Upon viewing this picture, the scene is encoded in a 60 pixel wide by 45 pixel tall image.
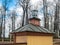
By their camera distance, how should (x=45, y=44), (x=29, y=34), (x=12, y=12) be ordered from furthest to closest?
(x=12, y=12)
(x=45, y=44)
(x=29, y=34)

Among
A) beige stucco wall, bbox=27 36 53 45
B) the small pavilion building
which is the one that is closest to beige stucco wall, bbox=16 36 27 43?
the small pavilion building

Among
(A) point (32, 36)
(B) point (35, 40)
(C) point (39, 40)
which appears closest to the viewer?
(A) point (32, 36)

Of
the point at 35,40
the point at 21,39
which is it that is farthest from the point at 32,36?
the point at 21,39

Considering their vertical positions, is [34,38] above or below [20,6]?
below

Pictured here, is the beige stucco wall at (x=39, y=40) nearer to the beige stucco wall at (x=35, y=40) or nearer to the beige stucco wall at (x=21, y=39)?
the beige stucco wall at (x=35, y=40)

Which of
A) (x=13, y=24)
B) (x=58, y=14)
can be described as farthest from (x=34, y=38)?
(x=13, y=24)

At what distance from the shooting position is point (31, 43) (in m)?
8.62

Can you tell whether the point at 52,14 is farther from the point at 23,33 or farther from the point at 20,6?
the point at 23,33

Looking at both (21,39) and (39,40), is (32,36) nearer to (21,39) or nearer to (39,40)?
(39,40)

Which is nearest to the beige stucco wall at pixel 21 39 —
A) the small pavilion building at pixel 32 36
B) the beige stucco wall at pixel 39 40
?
the small pavilion building at pixel 32 36

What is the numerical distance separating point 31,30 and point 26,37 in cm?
48

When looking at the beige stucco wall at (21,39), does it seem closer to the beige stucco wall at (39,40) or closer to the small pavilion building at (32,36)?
the small pavilion building at (32,36)

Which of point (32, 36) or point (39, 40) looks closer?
point (32, 36)

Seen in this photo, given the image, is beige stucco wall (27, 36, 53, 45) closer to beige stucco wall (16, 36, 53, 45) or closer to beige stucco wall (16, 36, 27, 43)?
beige stucco wall (16, 36, 53, 45)
